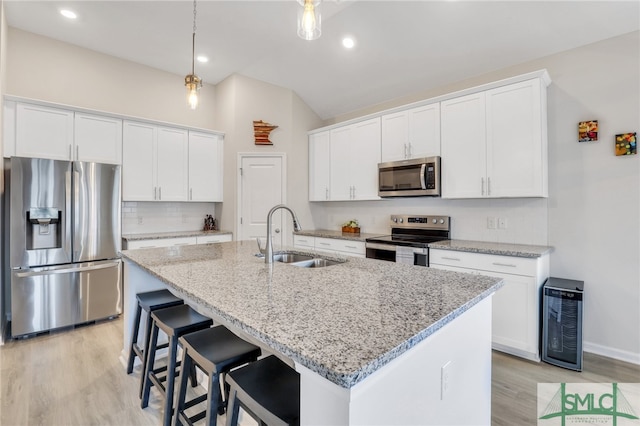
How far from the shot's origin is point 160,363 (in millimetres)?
2492

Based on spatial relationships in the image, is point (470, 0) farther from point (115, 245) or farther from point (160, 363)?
point (115, 245)

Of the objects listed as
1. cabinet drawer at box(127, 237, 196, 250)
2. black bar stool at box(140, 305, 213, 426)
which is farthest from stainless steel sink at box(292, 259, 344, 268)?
cabinet drawer at box(127, 237, 196, 250)

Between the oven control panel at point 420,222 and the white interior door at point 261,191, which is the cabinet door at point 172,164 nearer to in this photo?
the white interior door at point 261,191

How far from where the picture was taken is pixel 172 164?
4.24 metres

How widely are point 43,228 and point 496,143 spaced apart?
14.7ft

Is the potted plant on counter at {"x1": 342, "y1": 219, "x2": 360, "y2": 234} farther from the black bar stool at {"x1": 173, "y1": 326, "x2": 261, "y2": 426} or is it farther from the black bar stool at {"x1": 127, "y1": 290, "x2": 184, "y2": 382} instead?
the black bar stool at {"x1": 173, "y1": 326, "x2": 261, "y2": 426}

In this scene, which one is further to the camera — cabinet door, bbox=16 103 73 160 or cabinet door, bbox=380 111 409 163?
cabinet door, bbox=380 111 409 163

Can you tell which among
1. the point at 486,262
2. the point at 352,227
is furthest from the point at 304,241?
the point at 486,262

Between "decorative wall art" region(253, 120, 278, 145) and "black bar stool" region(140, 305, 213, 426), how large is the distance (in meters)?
3.01

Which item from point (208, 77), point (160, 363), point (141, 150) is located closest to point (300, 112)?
point (208, 77)

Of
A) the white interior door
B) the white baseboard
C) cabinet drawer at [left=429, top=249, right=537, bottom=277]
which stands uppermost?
the white interior door

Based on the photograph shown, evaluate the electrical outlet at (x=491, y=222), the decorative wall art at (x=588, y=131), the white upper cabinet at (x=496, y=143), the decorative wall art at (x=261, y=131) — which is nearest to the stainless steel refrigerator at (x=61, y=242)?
the decorative wall art at (x=261, y=131)

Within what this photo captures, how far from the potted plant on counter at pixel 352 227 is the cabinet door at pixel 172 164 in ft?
7.61

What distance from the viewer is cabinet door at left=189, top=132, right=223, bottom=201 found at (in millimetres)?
4438
